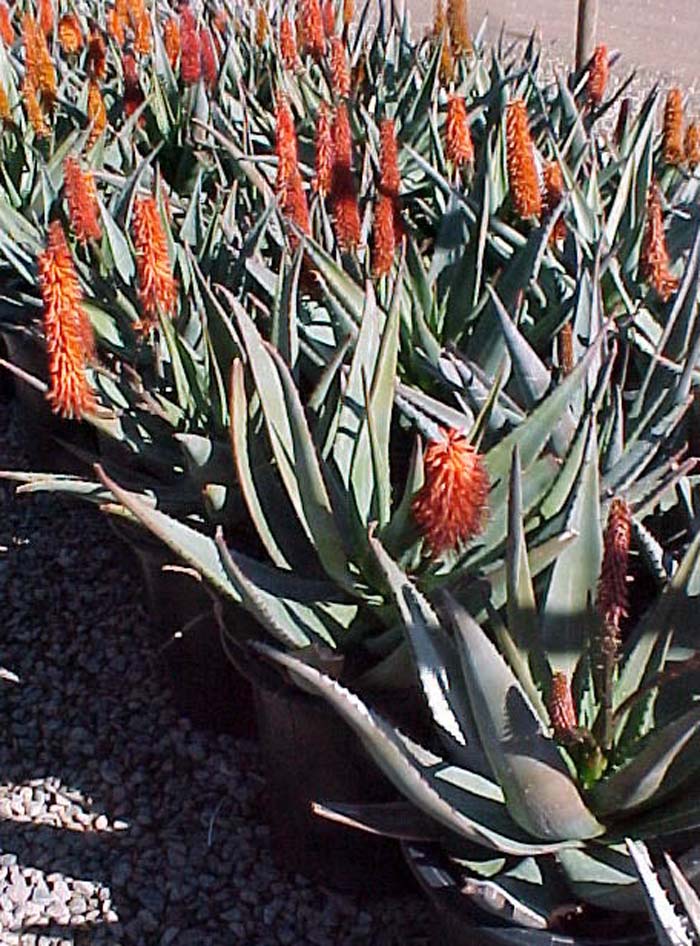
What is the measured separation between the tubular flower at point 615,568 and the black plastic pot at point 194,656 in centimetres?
112

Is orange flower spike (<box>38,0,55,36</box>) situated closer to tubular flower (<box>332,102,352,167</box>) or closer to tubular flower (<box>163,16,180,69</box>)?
tubular flower (<box>163,16,180,69</box>)

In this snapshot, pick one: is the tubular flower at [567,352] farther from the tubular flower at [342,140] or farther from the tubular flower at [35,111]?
the tubular flower at [35,111]

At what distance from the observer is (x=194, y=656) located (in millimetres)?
2271

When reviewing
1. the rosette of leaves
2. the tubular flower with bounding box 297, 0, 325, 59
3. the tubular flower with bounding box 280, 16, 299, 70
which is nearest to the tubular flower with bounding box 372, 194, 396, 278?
the rosette of leaves

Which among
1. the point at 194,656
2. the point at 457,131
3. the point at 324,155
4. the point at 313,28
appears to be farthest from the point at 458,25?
the point at 194,656

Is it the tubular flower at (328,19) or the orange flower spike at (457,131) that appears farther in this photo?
the tubular flower at (328,19)

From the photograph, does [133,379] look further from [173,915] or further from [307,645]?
[173,915]

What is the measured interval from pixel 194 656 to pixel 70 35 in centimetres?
196

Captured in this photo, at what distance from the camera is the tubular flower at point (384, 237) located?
1.80 meters

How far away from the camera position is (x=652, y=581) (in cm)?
177

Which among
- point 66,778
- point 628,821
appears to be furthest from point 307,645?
point 66,778

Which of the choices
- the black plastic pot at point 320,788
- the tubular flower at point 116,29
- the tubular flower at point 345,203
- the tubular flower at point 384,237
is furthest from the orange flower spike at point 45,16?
the black plastic pot at point 320,788

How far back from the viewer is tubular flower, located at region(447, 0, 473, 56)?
112 inches

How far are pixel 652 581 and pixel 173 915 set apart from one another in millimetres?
908
